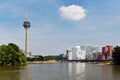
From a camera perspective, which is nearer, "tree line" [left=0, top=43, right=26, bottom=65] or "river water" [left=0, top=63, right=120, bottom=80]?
"river water" [left=0, top=63, right=120, bottom=80]

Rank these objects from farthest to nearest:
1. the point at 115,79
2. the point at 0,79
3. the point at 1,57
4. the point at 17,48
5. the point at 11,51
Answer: the point at 17,48 → the point at 11,51 → the point at 1,57 → the point at 115,79 → the point at 0,79

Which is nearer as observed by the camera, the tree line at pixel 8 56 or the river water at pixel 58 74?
the river water at pixel 58 74

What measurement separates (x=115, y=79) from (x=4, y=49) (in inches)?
3845

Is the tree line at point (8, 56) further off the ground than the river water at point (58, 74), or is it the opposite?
the tree line at point (8, 56)

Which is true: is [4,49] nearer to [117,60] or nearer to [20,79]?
[117,60]

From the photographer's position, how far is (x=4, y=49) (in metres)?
146

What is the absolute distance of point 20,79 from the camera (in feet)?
179

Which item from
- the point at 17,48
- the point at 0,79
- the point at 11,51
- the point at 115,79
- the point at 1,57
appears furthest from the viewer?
the point at 17,48

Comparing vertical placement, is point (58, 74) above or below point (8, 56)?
below

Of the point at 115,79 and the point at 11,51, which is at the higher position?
the point at 11,51

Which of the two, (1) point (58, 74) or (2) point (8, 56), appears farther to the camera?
(2) point (8, 56)

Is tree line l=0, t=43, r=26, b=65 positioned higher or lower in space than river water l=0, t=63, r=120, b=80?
higher

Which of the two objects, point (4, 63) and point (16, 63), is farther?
point (16, 63)

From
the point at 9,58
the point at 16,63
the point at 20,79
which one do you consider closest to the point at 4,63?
the point at 9,58
